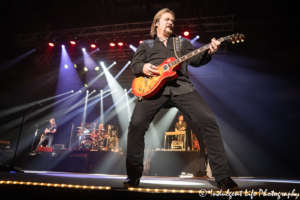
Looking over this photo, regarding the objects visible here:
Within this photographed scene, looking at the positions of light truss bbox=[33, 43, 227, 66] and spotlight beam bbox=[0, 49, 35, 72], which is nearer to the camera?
light truss bbox=[33, 43, 227, 66]

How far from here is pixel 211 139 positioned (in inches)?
75.0


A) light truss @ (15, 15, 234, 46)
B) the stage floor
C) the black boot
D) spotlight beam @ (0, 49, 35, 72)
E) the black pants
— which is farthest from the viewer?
spotlight beam @ (0, 49, 35, 72)

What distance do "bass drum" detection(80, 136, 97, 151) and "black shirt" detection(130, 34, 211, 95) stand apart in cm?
714

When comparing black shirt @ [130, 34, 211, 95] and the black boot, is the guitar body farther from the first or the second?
the black boot

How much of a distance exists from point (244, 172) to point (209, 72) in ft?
15.8

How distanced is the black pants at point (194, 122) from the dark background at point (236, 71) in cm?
595

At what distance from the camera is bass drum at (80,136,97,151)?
8.53 m

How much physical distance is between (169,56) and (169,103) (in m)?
0.65

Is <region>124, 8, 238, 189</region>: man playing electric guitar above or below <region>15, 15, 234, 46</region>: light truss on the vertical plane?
below

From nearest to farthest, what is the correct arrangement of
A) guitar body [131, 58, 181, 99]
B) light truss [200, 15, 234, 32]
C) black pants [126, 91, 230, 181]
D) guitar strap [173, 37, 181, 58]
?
black pants [126, 91, 230, 181] < guitar body [131, 58, 181, 99] < guitar strap [173, 37, 181, 58] < light truss [200, 15, 234, 32]

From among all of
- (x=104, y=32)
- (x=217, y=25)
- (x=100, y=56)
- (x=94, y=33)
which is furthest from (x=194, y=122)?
(x=100, y=56)

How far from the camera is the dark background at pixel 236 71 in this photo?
7.47 meters

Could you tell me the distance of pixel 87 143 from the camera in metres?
8.60

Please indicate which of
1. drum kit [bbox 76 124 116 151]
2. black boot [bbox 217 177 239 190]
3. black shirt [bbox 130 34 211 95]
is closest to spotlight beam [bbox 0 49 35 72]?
drum kit [bbox 76 124 116 151]
